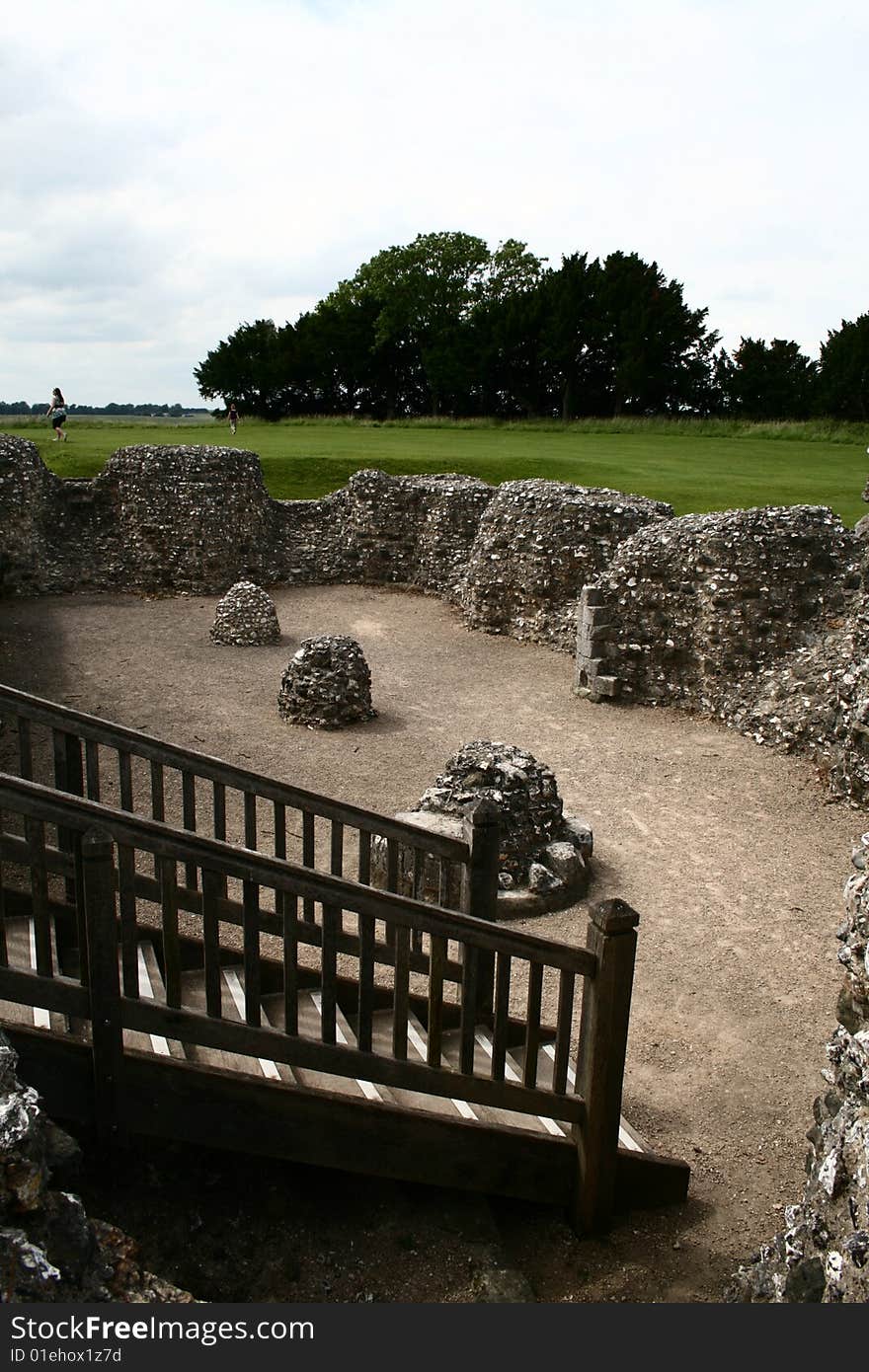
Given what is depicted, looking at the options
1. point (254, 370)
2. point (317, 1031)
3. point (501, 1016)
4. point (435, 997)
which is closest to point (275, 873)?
point (435, 997)

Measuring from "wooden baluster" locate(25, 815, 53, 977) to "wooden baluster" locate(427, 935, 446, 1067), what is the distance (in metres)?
1.67

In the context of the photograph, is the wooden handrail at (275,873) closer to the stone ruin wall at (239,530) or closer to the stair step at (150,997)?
the stair step at (150,997)

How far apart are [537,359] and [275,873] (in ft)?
163

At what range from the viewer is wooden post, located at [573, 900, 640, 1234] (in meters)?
4.81

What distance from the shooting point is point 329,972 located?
15.5 feet

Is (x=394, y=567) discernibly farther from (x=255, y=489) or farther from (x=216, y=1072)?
(x=216, y=1072)

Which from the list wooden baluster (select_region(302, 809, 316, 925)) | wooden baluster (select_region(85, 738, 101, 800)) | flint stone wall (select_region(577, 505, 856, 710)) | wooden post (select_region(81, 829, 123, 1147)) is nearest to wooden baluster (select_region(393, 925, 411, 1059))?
wooden post (select_region(81, 829, 123, 1147))

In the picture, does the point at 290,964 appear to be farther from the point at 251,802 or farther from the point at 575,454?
the point at 575,454

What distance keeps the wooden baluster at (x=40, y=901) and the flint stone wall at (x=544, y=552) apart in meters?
13.4

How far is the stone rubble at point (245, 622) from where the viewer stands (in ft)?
57.3

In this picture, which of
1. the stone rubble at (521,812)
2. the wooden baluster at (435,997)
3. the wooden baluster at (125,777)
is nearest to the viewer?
the wooden baluster at (435,997)

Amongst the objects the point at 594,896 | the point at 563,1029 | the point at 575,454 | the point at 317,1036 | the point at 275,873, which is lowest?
the point at 594,896

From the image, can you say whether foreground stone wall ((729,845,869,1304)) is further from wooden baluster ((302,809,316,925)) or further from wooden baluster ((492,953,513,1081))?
wooden baluster ((302,809,316,925))

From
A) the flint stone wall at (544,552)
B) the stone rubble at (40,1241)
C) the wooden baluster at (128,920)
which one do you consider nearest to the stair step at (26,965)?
the wooden baluster at (128,920)
